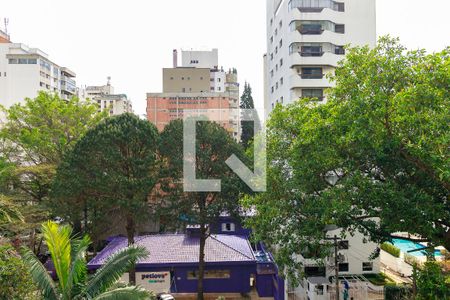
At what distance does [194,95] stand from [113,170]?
25.3 metres

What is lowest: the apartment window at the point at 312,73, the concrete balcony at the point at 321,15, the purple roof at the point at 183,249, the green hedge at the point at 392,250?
the green hedge at the point at 392,250

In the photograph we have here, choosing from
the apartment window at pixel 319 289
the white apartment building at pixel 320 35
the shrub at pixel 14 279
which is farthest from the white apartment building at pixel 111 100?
the shrub at pixel 14 279

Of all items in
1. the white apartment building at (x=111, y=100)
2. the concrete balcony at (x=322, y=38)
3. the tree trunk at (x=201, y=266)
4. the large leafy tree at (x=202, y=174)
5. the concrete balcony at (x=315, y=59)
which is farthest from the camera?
the white apartment building at (x=111, y=100)

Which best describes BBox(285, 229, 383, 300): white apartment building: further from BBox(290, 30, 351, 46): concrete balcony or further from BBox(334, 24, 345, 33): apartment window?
BBox(334, 24, 345, 33): apartment window

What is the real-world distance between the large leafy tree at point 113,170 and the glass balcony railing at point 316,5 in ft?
41.7

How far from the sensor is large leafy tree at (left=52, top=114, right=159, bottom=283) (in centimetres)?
1507

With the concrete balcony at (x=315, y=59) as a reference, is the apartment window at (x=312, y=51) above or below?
above

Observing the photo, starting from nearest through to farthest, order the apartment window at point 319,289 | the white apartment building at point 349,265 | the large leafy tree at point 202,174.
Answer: the apartment window at point 319,289
the large leafy tree at point 202,174
the white apartment building at point 349,265

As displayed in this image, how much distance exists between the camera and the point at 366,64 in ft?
31.0

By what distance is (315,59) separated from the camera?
74.2 feet

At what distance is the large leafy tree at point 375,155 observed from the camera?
8.42 meters

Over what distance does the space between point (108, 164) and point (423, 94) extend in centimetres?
1188

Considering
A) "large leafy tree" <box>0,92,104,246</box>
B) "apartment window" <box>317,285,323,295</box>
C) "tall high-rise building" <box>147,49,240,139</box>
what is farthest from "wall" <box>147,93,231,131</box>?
"apartment window" <box>317,285,323,295</box>

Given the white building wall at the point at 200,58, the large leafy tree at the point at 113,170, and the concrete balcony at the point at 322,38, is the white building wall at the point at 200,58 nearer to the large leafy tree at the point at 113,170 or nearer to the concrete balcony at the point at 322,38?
the concrete balcony at the point at 322,38
